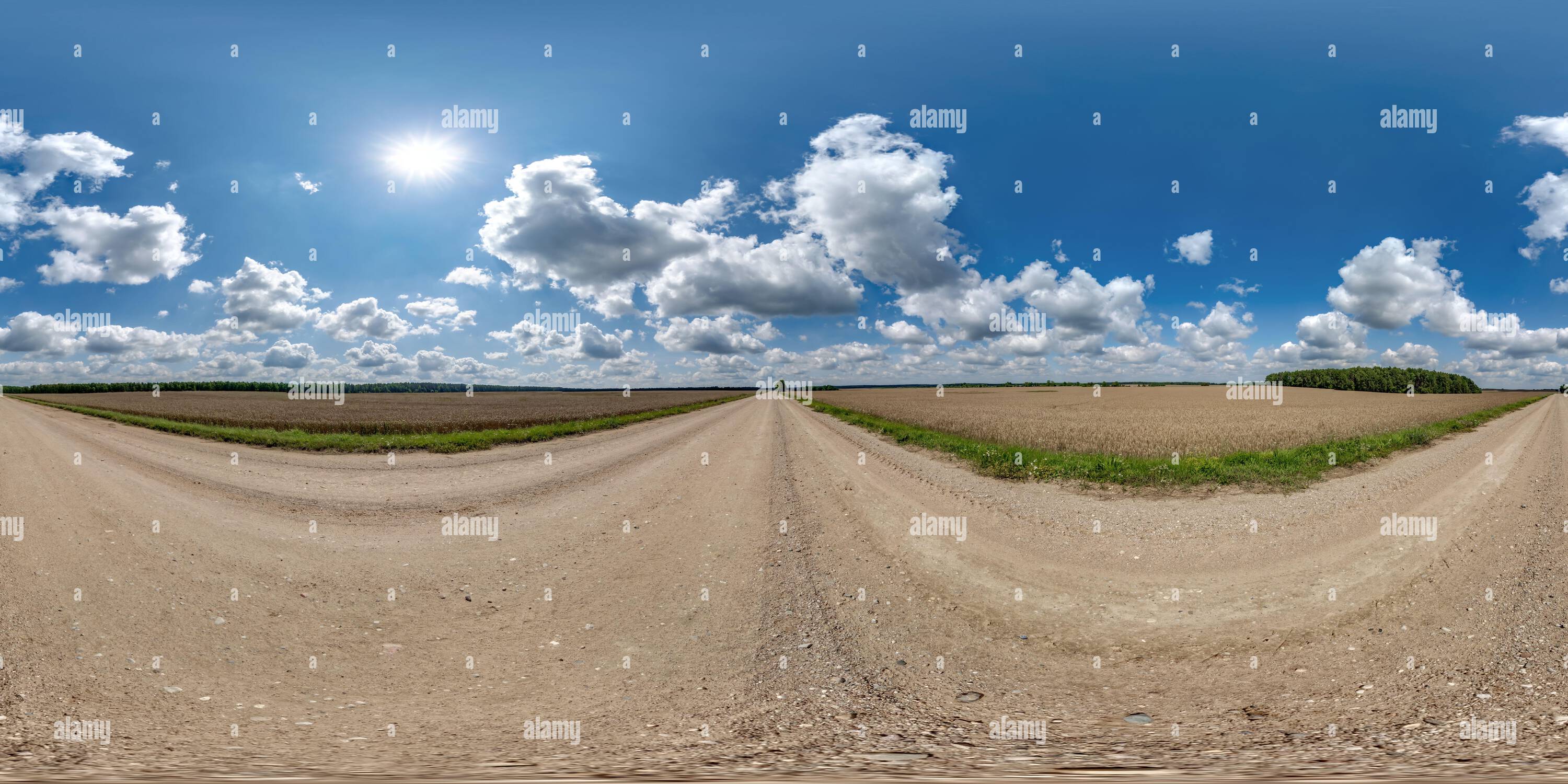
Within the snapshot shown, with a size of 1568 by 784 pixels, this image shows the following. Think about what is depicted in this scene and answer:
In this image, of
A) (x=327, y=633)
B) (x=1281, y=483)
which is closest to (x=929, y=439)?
(x=1281, y=483)

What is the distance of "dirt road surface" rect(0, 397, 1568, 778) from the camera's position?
168 inches

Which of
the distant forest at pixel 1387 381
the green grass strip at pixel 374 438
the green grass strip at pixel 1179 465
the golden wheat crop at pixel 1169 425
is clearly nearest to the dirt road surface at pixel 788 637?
the green grass strip at pixel 1179 465

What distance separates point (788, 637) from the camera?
589cm

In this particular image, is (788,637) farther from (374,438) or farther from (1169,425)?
(1169,425)

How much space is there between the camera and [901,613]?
6559 millimetres

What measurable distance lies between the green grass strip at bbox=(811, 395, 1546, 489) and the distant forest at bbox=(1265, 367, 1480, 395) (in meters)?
163

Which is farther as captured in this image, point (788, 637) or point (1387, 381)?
point (1387, 381)

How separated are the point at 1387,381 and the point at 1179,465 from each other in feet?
605

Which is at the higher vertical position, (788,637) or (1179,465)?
(1179,465)

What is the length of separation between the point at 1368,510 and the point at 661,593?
1219 cm

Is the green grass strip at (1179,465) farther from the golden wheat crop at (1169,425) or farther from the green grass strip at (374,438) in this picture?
the green grass strip at (374,438)

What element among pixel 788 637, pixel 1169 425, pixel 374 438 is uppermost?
pixel 1169 425

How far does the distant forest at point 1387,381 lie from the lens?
14625cm

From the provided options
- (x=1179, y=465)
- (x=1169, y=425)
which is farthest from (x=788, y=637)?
(x=1169, y=425)
